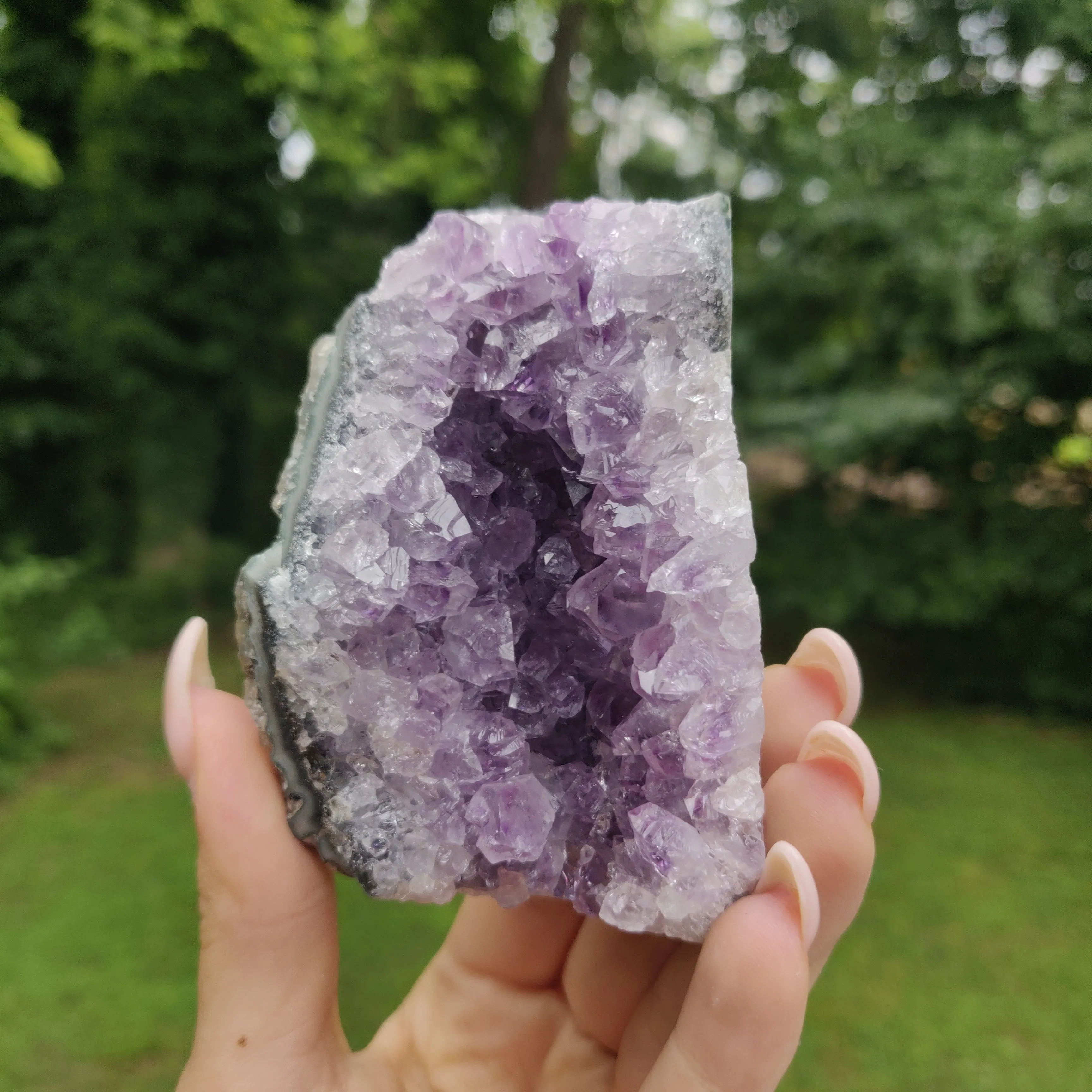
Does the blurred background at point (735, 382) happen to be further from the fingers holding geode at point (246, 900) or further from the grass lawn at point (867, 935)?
the fingers holding geode at point (246, 900)

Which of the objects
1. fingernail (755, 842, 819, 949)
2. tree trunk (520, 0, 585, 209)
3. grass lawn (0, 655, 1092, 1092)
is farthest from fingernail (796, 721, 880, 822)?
tree trunk (520, 0, 585, 209)

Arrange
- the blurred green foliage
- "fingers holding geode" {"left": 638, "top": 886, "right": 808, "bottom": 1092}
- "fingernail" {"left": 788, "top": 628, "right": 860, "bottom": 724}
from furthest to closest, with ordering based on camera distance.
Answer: the blurred green foliage < "fingernail" {"left": 788, "top": 628, "right": 860, "bottom": 724} < "fingers holding geode" {"left": 638, "top": 886, "right": 808, "bottom": 1092}

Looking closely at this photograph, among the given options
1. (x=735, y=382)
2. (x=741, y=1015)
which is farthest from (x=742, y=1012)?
(x=735, y=382)

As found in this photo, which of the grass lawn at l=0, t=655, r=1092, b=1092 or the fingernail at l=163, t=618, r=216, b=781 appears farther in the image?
the grass lawn at l=0, t=655, r=1092, b=1092

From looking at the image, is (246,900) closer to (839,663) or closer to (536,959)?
(536,959)

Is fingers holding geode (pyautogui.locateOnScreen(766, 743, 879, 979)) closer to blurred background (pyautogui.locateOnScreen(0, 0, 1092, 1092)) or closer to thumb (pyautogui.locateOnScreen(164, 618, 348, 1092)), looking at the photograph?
thumb (pyautogui.locateOnScreen(164, 618, 348, 1092))

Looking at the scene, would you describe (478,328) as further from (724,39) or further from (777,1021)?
(724,39)
